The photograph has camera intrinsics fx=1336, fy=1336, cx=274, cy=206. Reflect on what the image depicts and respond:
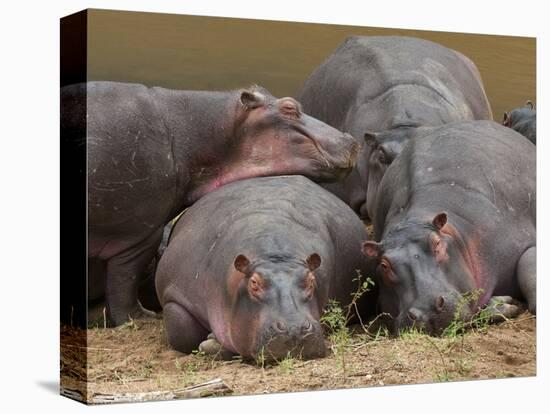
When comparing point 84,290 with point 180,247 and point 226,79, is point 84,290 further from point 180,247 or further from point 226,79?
point 226,79

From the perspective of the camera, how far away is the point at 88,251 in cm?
1045

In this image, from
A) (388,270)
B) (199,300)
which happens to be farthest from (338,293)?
(199,300)

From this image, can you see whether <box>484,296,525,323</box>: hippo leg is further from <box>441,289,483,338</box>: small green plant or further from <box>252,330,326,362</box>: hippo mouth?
<box>252,330,326,362</box>: hippo mouth

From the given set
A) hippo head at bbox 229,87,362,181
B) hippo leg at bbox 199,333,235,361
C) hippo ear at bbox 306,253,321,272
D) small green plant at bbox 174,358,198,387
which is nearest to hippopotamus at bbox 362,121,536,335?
hippo head at bbox 229,87,362,181

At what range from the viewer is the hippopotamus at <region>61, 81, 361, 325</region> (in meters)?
10.6

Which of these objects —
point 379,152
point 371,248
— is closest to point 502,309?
point 371,248

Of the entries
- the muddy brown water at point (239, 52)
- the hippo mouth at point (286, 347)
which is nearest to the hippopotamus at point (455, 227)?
the muddy brown water at point (239, 52)

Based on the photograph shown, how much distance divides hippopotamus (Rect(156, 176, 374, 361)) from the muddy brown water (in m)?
1.00

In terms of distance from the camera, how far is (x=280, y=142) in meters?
11.8

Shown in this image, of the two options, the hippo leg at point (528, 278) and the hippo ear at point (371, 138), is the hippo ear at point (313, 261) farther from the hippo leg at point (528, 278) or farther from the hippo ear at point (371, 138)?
the hippo ear at point (371, 138)

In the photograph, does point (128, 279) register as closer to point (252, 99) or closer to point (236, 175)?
point (236, 175)

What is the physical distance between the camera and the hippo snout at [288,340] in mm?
9656

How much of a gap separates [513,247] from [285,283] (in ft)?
8.67

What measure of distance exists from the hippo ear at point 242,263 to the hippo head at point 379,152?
2723mm
